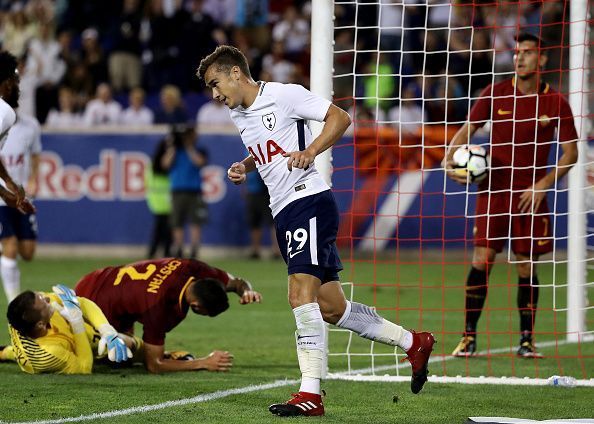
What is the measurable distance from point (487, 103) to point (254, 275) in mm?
7042

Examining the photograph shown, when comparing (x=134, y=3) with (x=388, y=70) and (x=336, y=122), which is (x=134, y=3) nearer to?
(x=388, y=70)

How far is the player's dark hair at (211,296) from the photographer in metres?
7.76

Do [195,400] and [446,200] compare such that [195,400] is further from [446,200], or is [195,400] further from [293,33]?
[293,33]

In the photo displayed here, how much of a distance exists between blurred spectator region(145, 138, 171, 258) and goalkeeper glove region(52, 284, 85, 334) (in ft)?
31.7

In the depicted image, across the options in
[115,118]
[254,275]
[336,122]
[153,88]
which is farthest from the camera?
[153,88]

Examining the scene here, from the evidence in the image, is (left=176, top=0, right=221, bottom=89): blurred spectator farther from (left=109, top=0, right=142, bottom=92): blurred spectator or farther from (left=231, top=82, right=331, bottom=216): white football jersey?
(left=231, top=82, right=331, bottom=216): white football jersey

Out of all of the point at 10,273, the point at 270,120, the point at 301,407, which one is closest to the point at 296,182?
the point at 270,120

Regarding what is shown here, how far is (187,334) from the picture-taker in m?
10.4

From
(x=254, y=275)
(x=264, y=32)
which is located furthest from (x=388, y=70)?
(x=254, y=275)

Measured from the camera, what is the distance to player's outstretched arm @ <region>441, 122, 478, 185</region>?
346 inches

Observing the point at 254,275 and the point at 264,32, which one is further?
the point at 264,32

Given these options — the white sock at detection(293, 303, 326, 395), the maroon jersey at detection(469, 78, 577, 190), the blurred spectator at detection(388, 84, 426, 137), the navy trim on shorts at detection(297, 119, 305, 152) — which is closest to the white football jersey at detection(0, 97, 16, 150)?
the navy trim on shorts at detection(297, 119, 305, 152)

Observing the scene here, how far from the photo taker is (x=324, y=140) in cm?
636

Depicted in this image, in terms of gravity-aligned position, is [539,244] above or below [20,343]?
above
